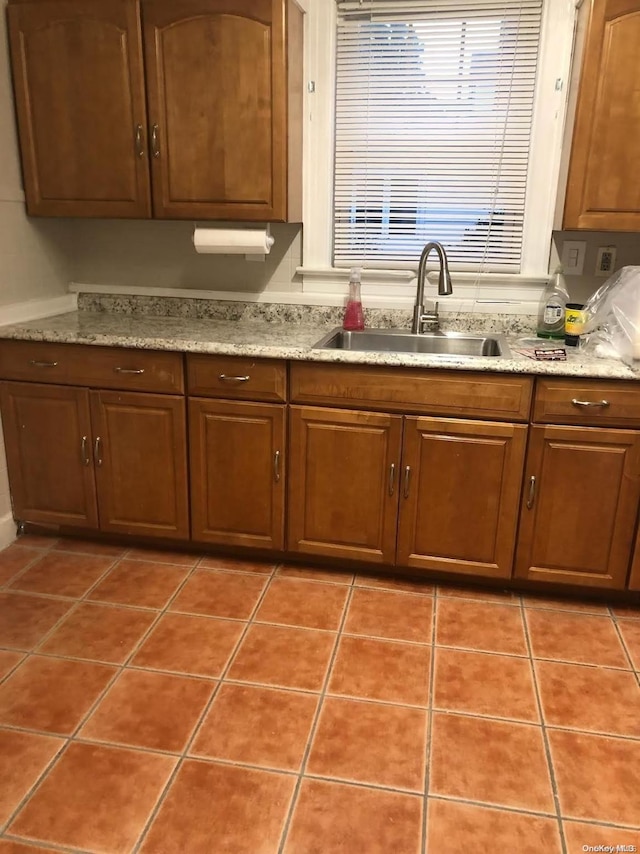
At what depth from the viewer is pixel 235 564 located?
265 centimetres

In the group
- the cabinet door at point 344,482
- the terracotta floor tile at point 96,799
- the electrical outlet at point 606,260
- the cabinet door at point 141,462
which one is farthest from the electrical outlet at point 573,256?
the terracotta floor tile at point 96,799

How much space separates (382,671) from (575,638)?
67 centimetres

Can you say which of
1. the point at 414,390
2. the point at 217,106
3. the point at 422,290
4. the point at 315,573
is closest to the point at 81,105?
the point at 217,106

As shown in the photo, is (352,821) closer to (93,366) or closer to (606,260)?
(93,366)

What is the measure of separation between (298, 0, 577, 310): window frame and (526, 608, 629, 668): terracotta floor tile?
3.91 feet

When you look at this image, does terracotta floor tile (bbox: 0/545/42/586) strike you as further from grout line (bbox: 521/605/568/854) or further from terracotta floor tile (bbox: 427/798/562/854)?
grout line (bbox: 521/605/568/854)

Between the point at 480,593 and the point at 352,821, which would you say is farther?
the point at 480,593

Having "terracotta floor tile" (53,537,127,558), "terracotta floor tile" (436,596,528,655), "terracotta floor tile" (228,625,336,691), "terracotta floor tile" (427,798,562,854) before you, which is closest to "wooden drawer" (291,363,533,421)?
"terracotta floor tile" (436,596,528,655)

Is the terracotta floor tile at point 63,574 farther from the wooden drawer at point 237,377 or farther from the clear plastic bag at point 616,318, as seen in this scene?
the clear plastic bag at point 616,318

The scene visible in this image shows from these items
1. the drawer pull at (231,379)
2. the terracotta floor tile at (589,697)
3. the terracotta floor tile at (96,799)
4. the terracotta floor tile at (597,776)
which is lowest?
the terracotta floor tile at (96,799)

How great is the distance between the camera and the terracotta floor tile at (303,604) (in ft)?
7.50

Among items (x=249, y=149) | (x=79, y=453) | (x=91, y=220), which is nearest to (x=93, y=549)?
(x=79, y=453)

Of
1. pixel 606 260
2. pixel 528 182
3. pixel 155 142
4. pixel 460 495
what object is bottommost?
pixel 460 495

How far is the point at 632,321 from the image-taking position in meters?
2.20
